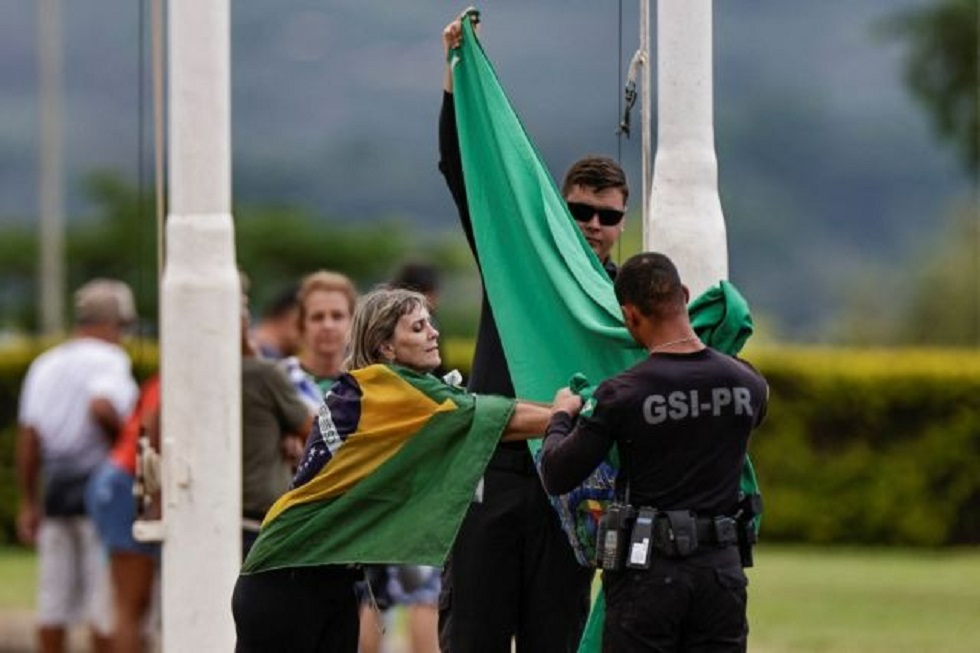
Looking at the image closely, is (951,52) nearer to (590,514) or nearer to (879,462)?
(879,462)

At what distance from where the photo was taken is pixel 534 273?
9.38 meters

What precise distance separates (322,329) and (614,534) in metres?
4.14

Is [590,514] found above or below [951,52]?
below

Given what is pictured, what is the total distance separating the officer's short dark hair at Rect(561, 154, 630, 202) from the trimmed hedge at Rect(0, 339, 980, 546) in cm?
1627

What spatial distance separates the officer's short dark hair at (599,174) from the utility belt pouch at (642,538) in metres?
1.57

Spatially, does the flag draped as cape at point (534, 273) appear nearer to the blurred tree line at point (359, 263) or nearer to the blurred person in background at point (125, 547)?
the blurred person in background at point (125, 547)

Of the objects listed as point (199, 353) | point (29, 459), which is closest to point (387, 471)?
point (199, 353)

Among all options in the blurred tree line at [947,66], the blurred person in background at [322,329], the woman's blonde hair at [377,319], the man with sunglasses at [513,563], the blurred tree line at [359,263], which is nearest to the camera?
the woman's blonde hair at [377,319]

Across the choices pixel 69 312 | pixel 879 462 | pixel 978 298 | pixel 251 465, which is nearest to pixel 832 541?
pixel 879 462

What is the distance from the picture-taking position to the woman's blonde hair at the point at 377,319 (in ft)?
28.8

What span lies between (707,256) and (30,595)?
42.2ft

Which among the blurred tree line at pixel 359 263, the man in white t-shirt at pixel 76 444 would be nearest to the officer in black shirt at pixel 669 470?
the man in white t-shirt at pixel 76 444

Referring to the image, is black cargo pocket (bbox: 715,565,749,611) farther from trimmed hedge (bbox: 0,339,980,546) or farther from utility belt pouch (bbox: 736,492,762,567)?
trimmed hedge (bbox: 0,339,980,546)

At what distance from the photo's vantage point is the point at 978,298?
6962 cm
